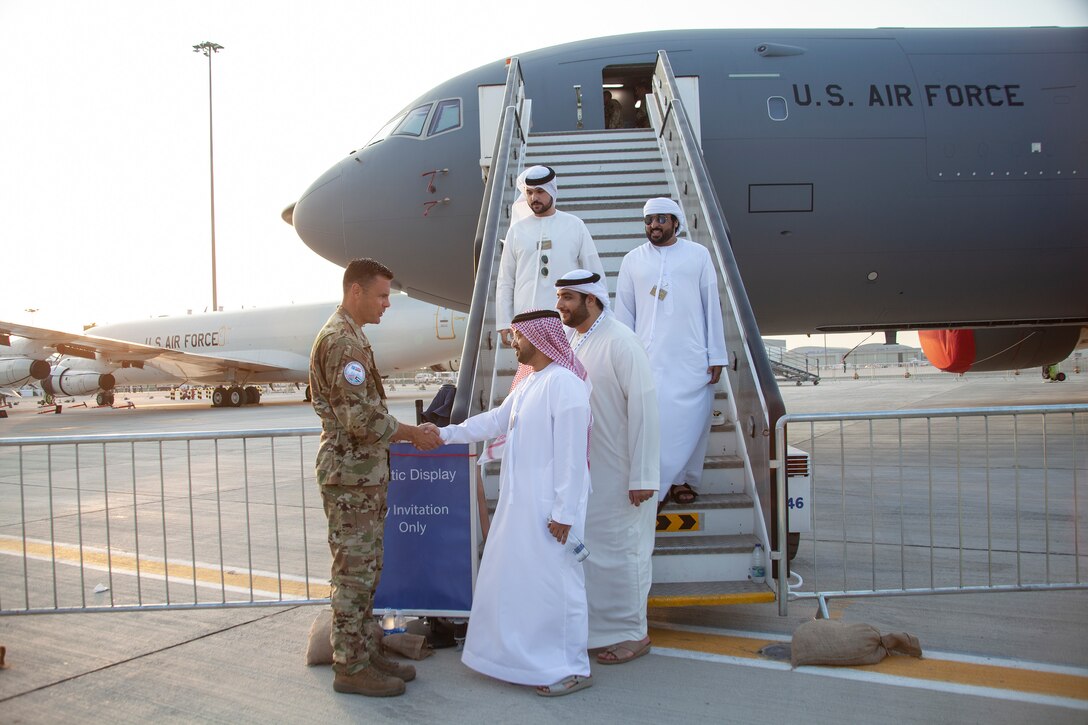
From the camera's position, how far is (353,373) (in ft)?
11.2

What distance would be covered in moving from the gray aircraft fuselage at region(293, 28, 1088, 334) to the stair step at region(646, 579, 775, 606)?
Answer: 17.8 feet

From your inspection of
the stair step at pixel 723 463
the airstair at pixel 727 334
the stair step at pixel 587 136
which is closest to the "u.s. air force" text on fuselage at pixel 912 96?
the airstair at pixel 727 334

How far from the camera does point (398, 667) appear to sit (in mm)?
3488

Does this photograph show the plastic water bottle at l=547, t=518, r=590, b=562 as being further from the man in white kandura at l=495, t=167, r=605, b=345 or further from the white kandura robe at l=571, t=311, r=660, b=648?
the man in white kandura at l=495, t=167, r=605, b=345

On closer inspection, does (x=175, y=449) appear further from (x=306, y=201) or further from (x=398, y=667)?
(x=398, y=667)

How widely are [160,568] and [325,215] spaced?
16.7ft

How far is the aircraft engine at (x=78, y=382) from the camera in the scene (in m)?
28.5

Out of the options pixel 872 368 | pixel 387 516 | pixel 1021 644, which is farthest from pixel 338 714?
pixel 872 368

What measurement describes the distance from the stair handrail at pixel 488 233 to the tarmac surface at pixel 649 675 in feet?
4.94

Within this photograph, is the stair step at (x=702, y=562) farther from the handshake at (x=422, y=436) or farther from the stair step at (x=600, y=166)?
the stair step at (x=600, y=166)

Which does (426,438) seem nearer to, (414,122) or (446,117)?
(446,117)

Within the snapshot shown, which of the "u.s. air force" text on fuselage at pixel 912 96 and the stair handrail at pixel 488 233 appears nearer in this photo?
the stair handrail at pixel 488 233

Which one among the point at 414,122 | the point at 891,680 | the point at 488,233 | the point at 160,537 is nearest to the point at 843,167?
the point at 488,233

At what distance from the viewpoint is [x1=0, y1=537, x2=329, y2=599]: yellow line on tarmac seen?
5105 mm
